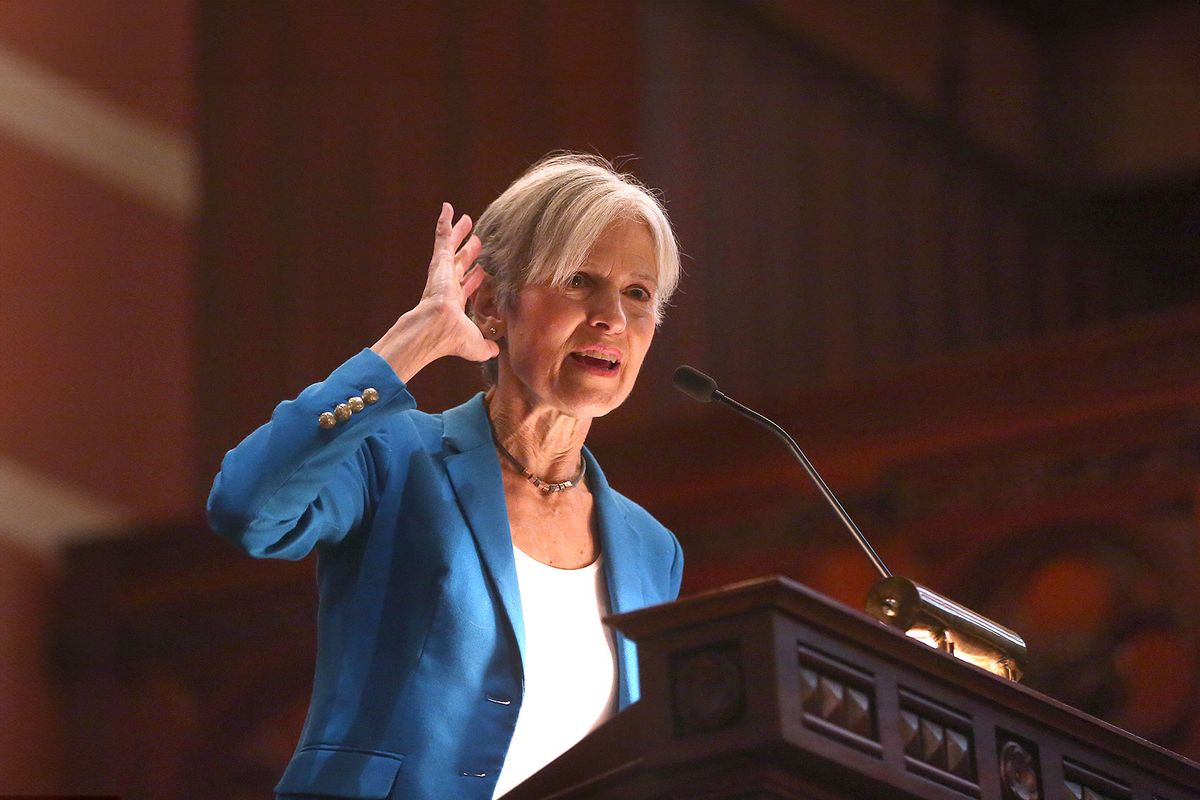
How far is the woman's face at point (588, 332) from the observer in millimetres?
2506

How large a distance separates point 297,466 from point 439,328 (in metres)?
0.30

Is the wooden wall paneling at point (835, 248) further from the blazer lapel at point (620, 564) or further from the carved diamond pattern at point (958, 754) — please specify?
the carved diamond pattern at point (958, 754)

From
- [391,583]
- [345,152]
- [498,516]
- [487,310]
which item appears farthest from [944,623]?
[345,152]

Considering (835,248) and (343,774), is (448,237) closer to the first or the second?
(343,774)


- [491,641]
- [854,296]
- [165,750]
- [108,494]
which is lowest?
[491,641]

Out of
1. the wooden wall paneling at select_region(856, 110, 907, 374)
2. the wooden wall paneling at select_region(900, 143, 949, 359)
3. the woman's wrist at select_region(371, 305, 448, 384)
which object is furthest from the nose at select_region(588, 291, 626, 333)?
the wooden wall paneling at select_region(900, 143, 949, 359)

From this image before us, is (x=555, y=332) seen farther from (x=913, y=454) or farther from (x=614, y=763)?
(x=913, y=454)

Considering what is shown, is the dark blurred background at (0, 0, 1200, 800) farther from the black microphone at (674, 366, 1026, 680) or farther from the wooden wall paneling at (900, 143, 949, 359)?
the black microphone at (674, 366, 1026, 680)

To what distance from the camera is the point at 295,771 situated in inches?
83.5

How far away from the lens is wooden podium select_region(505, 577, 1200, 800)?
1.69 m

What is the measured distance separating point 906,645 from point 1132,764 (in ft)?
1.67

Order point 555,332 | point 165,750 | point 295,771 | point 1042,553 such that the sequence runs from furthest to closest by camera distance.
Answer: point 165,750 < point 1042,553 < point 555,332 < point 295,771

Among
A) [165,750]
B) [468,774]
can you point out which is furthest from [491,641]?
[165,750]

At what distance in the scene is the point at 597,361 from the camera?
2.52 m
